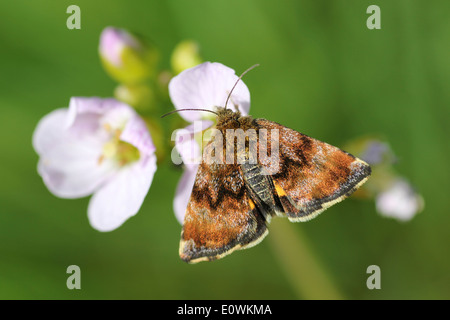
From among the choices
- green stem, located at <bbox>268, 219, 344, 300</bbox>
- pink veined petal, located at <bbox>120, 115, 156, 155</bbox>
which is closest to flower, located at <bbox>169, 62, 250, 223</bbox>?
pink veined petal, located at <bbox>120, 115, 156, 155</bbox>

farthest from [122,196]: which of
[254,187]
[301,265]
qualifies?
[301,265]

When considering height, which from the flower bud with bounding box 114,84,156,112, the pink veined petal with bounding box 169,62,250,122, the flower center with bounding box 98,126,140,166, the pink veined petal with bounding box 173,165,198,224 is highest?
the flower bud with bounding box 114,84,156,112

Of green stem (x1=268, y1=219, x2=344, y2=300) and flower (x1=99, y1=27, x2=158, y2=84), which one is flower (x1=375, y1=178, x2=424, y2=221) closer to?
green stem (x1=268, y1=219, x2=344, y2=300)

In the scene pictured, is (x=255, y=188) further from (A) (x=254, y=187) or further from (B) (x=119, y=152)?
(B) (x=119, y=152)

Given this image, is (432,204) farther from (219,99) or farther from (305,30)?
(219,99)

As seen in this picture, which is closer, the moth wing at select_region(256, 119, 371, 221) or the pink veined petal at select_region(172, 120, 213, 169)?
the moth wing at select_region(256, 119, 371, 221)

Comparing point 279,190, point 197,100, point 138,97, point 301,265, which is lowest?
point 301,265
